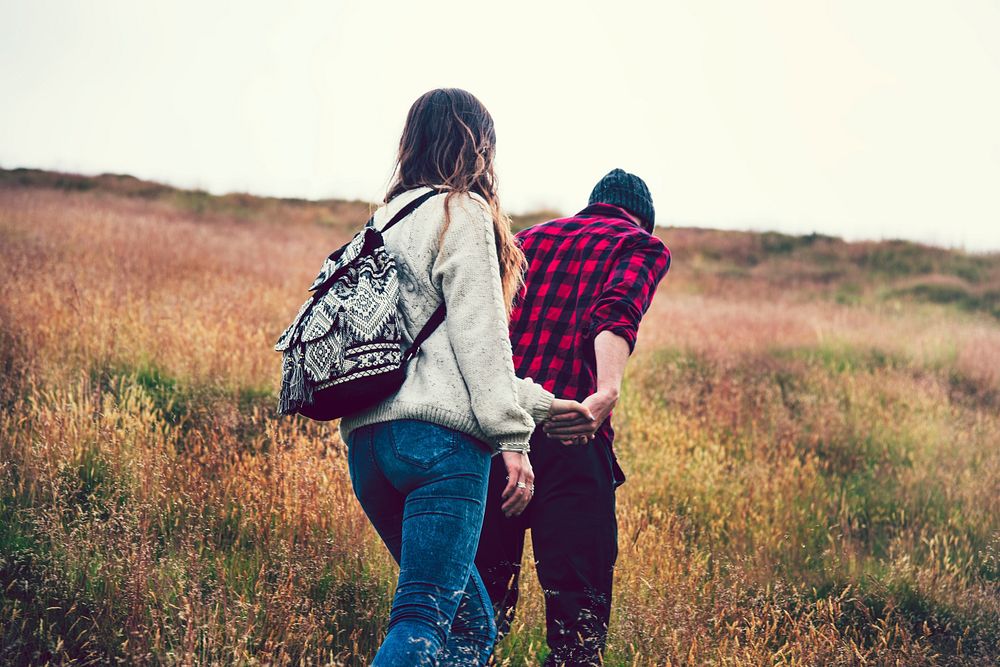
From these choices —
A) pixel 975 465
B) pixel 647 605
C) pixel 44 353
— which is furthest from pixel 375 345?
pixel 975 465

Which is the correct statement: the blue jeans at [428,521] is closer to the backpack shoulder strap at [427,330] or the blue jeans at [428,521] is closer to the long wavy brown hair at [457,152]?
the backpack shoulder strap at [427,330]

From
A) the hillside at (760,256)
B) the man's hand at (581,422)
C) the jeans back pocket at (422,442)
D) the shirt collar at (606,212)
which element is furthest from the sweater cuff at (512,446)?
the hillside at (760,256)

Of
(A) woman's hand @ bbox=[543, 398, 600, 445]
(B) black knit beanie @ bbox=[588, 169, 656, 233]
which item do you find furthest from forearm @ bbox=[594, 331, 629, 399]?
(B) black knit beanie @ bbox=[588, 169, 656, 233]

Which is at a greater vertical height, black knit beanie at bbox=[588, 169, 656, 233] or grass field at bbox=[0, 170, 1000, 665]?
black knit beanie at bbox=[588, 169, 656, 233]

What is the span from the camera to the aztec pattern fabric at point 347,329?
5.69ft

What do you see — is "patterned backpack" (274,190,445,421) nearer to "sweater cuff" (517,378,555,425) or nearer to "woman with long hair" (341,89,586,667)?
"woman with long hair" (341,89,586,667)

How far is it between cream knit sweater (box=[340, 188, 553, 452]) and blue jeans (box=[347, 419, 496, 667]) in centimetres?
4

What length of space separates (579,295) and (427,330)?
71 centimetres

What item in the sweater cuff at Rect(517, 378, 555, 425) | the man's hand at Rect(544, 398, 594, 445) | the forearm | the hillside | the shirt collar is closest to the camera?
the sweater cuff at Rect(517, 378, 555, 425)

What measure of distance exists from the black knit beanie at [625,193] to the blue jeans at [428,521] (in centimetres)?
113

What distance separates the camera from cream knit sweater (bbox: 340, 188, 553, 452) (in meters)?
1.73

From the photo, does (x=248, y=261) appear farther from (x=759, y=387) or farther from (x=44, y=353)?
(x=759, y=387)

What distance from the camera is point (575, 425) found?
215 cm

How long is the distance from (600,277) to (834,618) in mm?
2244
